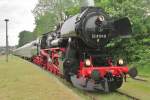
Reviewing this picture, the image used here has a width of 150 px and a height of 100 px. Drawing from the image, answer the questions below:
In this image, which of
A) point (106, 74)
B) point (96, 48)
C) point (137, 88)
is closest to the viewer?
point (106, 74)

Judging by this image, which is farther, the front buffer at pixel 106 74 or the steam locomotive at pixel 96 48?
the steam locomotive at pixel 96 48

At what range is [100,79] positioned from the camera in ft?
49.0

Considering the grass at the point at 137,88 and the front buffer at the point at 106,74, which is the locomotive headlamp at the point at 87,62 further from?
the grass at the point at 137,88

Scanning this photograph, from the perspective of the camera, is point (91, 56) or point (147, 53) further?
point (147, 53)

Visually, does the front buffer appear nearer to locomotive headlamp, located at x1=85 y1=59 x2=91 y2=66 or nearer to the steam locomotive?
the steam locomotive

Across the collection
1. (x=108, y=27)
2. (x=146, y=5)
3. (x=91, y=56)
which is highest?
(x=146, y=5)

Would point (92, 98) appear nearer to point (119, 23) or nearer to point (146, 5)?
point (119, 23)

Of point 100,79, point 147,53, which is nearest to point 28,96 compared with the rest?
point 100,79

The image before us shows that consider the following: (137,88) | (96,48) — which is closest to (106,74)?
(96,48)

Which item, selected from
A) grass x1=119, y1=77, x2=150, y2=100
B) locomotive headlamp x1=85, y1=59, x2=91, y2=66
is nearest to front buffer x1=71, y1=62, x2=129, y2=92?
locomotive headlamp x1=85, y1=59, x2=91, y2=66

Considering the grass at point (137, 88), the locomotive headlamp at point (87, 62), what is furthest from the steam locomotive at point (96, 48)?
the grass at point (137, 88)

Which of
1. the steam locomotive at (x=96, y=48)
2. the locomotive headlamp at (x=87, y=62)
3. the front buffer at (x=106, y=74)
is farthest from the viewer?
the steam locomotive at (x=96, y=48)

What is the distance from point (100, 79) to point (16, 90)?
3.31 metres

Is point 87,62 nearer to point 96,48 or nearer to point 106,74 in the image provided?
point 106,74
